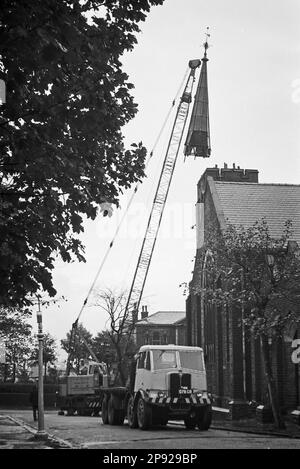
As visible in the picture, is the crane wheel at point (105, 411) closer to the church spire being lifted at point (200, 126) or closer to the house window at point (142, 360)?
the house window at point (142, 360)

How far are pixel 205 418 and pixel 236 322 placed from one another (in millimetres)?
12970

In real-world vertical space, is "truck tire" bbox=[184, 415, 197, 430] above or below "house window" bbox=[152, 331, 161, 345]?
below

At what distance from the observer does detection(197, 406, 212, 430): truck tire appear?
21.5 m

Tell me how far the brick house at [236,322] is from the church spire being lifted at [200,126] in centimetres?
481

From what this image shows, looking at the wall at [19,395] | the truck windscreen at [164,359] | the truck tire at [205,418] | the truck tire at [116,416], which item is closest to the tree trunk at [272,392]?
the truck tire at [205,418]

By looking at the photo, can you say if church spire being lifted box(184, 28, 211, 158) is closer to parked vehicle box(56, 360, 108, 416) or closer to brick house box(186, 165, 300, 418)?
brick house box(186, 165, 300, 418)

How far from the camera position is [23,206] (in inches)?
356

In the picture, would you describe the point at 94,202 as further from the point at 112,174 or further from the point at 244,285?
the point at 244,285

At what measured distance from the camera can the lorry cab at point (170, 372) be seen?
70.4 ft

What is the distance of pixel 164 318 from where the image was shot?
336 ft

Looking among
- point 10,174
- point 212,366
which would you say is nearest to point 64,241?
point 10,174

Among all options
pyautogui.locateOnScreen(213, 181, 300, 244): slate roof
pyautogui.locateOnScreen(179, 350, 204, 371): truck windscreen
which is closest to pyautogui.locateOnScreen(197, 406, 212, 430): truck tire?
pyautogui.locateOnScreen(179, 350, 204, 371): truck windscreen

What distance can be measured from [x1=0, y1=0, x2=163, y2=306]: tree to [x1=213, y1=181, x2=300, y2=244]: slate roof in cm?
2772
